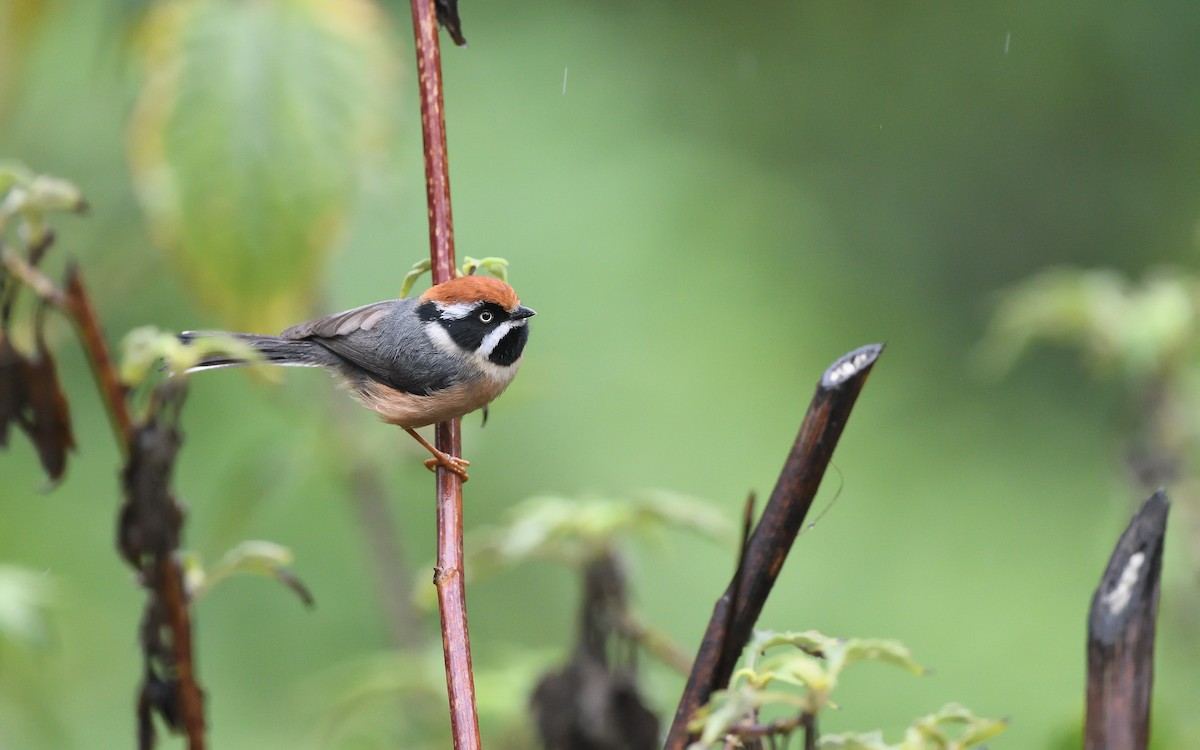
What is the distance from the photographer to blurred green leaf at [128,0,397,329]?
69.2 inches

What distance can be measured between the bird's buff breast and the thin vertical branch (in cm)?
69

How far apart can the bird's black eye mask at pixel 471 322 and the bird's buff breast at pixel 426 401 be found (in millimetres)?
75

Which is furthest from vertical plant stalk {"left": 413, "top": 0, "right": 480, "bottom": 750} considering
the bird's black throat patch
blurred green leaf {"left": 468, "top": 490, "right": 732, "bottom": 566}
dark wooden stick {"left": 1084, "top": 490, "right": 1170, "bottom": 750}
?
the bird's black throat patch

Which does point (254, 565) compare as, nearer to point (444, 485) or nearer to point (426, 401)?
point (444, 485)

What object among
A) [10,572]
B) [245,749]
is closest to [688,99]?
[245,749]

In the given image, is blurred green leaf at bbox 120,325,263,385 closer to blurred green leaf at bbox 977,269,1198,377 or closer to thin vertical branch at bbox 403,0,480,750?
thin vertical branch at bbox 403,0,480,750

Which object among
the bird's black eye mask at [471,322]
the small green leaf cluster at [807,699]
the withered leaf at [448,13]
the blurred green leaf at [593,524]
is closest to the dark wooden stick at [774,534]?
the small green leaf cluster at [807,699]

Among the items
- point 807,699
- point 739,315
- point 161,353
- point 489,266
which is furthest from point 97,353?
point 739,315

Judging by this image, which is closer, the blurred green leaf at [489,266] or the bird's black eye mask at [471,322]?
the blurred green leaf at [489,266]

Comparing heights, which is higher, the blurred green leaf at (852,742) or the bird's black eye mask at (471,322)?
the bird's black eye mask at (471,322)

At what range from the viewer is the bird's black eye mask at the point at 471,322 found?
2068mm

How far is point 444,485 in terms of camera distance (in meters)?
1.22

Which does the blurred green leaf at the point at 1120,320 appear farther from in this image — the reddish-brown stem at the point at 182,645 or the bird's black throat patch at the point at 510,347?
the reddish-brown stem at the point at 182,645

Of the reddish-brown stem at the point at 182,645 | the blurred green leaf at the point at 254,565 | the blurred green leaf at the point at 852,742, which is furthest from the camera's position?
the blurred green leaf at the point at 254,565
